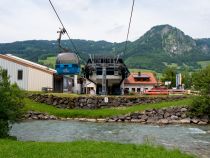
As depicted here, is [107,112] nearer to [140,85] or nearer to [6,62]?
[6,62]

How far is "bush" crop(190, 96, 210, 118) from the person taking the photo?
57844 mm

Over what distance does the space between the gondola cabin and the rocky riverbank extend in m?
26.7

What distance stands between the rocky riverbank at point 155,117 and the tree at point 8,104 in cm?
2475

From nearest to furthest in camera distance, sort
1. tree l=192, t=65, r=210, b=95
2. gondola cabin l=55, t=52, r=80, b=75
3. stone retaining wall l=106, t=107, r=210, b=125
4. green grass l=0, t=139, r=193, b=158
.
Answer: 1. green grass l=0, t=139, r=193, b=158
2. gondola cabin l=55, t=52, r=80, b=75
3. stone retaining wall l=106, t=107, r=210, b=125
4. tree l=192, t=65, r=210, b=95

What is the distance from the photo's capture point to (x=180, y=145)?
31156 millimetres

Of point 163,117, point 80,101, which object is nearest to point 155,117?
point 163,117

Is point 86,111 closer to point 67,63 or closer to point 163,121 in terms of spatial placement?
point 163,121

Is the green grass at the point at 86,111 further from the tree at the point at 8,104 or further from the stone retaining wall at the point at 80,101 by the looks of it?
the tree at the point at 8,104

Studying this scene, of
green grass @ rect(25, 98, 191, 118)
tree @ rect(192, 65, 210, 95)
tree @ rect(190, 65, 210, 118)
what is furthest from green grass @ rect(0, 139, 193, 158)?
tree @ rect(192, 65, 210, 95)

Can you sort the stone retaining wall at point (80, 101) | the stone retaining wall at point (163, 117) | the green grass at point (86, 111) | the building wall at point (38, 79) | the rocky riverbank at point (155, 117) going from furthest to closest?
the building wall at point (38, 79)
the stone retaining wall at point (80, 101)
the green grass at point (86, 111)
the rocky riverbank at point (155, 117)
the stone retaining wall at point (163, 117)

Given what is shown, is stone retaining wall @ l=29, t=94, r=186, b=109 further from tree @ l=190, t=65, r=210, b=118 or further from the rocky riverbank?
tree @ l=190, t=65, r=210, b=118

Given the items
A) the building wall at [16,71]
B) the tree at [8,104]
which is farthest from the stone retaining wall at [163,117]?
the tree at [8,104]

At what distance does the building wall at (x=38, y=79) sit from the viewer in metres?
74.3

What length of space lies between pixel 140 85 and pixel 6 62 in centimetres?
5420
